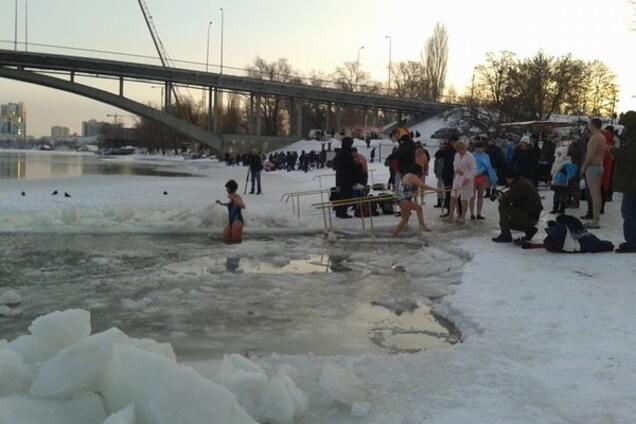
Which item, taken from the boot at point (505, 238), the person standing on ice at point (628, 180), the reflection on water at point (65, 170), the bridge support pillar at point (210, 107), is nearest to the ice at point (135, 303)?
the boot at point (505, 238)

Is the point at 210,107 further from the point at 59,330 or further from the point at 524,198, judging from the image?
the point at 59,330

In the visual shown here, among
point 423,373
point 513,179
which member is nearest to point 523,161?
point 513,179

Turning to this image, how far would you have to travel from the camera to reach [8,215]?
44.4 feet

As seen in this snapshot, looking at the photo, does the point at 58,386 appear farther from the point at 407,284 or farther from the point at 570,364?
the point at 407,284

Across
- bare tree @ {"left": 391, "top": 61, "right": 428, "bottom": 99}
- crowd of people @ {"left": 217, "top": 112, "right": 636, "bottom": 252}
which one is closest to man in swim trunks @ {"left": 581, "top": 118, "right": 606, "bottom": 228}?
crowd of people @ {"left": 217, "top": 112, "right": 636, "bottom": 252}

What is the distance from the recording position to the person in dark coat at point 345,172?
15.0m

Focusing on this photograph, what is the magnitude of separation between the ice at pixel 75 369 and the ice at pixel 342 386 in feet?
4.42

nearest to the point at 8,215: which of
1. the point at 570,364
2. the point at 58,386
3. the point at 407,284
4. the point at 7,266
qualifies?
the point at 7,266

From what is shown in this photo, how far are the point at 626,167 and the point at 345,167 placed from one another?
747 cm

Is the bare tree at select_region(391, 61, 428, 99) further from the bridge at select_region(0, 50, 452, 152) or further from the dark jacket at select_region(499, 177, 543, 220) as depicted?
the dark jacket at select_region(499, 177, 543, 220)

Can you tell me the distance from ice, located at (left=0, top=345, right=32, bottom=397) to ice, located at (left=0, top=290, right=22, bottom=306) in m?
3.64

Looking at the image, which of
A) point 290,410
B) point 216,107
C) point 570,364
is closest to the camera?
point 290,410

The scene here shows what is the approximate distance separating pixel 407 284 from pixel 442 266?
1.20 meters

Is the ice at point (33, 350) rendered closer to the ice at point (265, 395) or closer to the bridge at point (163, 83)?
the ice at point (265, 395)
